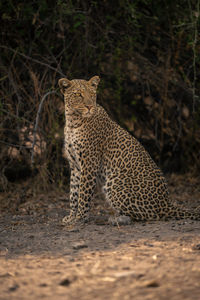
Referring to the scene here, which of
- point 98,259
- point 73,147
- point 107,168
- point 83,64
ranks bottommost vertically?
point 98,259

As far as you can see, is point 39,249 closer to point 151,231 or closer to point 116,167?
point 151,231

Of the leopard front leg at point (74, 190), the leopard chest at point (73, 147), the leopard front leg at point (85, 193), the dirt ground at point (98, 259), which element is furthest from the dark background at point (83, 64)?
the dirt ground at point (98, 259)

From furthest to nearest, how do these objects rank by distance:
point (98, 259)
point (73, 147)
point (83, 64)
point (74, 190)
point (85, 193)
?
point (83, 64), point (74, 190), point (73, 147), point (85, 193), point (98, 259)

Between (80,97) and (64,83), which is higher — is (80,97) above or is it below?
below

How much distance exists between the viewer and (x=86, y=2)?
25.7ft

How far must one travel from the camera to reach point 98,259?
3.71 metres

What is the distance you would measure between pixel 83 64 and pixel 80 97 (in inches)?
101

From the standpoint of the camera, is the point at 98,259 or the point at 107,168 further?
the point at 107,168

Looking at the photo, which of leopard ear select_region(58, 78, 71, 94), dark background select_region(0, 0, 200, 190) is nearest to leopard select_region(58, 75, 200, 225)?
leopard ear select_region(58, 78, 71, 94)

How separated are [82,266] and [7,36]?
5.82m

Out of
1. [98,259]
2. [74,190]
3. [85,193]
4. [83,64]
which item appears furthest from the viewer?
[83,64]

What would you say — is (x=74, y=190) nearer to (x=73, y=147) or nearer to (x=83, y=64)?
(x=73, y=147)

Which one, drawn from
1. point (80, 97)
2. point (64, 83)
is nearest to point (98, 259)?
point (80, 97)

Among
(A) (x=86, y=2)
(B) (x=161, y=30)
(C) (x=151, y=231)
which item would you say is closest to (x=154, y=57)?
(B) (x=161, y=30)
